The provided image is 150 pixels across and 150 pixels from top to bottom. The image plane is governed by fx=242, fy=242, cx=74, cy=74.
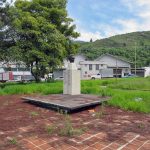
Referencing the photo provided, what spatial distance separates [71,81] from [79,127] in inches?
186

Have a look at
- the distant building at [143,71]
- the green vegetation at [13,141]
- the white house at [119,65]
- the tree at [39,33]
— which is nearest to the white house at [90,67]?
the white house at [119,65]

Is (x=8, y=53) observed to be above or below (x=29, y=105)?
above

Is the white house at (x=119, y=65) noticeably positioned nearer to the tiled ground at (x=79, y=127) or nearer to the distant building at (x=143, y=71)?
the distant building at (x=143, y=71)

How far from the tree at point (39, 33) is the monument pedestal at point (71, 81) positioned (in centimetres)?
603

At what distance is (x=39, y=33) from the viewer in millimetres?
15875

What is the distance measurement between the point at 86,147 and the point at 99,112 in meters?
2.90

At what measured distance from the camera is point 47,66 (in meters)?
16.3

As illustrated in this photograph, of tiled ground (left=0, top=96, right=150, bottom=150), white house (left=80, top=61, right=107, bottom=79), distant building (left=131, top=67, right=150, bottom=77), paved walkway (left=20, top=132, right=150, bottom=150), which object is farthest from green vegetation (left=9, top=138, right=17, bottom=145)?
distant building (left=131, top=67, right=150, bottom=77)

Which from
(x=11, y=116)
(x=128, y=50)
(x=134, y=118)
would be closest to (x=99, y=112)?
(x=134, y=118)

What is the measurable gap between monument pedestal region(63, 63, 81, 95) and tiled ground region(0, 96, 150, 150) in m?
2.70

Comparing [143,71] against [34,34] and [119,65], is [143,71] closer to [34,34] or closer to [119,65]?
[119,65]

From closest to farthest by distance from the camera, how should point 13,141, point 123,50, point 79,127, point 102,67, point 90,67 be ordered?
point 13,141
point 79,127
point 90,67
point 102,67
point 123,50

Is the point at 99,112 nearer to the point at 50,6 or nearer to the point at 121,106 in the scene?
the point at 121,106

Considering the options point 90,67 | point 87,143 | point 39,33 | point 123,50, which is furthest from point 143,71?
point 87,143
